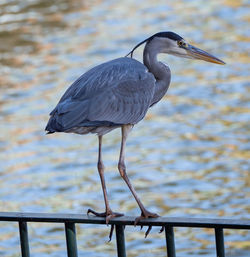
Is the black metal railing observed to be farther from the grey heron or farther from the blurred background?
the blurred background

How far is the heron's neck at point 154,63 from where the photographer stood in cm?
387

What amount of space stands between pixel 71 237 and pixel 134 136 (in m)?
5.96

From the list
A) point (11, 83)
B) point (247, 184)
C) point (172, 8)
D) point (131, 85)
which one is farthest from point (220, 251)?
point (172, 8)

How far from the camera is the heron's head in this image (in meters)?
3.86

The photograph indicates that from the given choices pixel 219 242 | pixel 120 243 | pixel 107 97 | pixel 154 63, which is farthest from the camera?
pixel 154 63

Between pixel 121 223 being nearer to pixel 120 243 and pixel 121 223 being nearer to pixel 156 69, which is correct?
pixel 120 243

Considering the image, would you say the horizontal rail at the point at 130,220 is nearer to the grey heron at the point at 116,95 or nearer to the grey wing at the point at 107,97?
the grey heron at the point at 116,95

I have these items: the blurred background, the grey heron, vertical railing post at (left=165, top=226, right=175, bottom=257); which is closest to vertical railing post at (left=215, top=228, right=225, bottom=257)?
vertical railing post at (left=165, top=226, right=175, bottom=257)

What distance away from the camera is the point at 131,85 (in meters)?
3.81

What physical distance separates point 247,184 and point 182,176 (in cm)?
63

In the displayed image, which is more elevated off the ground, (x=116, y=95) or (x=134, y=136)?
(x=134, y=136)

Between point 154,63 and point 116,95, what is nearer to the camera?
point 116,95

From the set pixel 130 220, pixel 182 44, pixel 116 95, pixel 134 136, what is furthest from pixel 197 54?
pixel 134 136

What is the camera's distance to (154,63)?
3.94 metres
